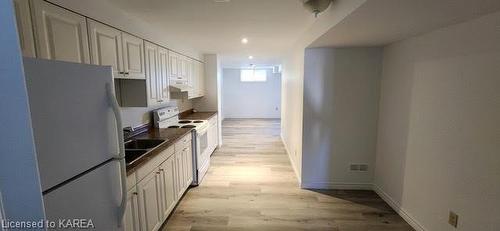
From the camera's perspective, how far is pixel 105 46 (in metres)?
1.95

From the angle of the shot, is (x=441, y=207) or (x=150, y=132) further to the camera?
(x=150, y=132)

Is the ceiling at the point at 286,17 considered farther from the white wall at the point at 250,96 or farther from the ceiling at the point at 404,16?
the white wall at the point at 250,96

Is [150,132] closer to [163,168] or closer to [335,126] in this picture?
[163,168]

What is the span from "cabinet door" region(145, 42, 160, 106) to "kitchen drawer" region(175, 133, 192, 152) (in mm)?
576

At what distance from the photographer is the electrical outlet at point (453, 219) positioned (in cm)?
193

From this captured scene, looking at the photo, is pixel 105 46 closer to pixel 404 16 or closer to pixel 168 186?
pixel 168 186

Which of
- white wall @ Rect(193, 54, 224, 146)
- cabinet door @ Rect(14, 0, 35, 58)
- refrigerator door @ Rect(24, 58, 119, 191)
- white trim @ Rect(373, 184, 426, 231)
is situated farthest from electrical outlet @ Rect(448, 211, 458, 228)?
white wall @ Rect(193, 54, 224, 146)

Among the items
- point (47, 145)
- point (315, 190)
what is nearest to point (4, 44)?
point (47, 145)

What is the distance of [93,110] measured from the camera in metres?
1.16

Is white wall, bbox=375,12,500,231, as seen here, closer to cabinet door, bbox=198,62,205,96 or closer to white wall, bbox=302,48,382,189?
white wall, bbox=302,48,382,189

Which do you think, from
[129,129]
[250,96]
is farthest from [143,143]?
[250,96]

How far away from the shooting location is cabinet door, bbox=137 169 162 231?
6.40 feet

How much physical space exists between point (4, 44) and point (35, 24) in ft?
3.43

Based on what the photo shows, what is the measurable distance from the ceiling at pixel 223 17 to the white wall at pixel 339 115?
2.17 ft
